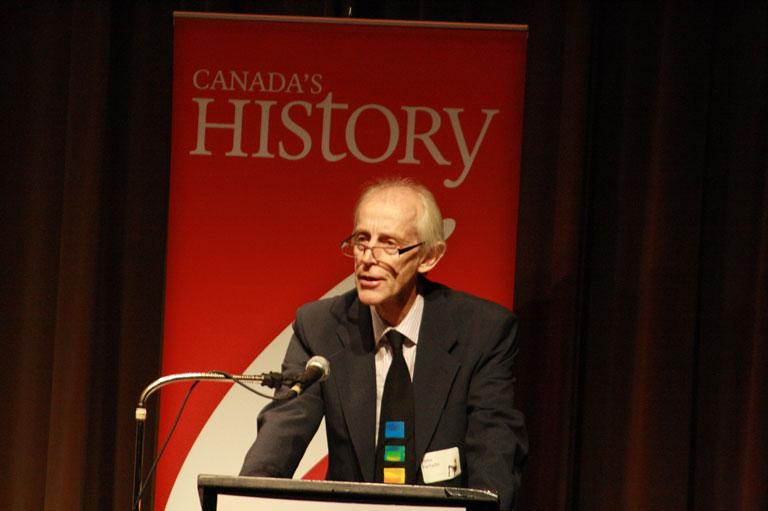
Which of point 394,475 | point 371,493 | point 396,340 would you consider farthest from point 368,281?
point 371,493

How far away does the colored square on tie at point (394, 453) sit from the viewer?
212 centimetres

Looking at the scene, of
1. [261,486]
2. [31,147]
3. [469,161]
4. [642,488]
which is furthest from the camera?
[31,147]

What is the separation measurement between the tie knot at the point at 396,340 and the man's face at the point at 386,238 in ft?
0.33

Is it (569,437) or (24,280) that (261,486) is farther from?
(24,280)

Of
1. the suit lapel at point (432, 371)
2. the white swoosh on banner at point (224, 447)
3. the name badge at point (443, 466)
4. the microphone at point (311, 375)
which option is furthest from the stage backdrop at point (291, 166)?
the microphone at point (311, 375)

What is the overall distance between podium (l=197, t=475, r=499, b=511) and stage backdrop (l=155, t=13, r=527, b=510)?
4.99 ft

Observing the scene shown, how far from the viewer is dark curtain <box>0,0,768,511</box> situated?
3090 mm

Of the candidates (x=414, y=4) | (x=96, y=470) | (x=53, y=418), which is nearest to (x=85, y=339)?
(x=53, y=418)

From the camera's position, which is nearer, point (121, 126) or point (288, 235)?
point (288, 235)

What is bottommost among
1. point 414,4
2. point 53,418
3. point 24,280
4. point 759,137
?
point 53,418

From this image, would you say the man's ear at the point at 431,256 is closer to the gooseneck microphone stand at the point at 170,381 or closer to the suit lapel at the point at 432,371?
the suit lapel at the point at 432,371

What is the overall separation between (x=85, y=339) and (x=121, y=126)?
945 millimetres

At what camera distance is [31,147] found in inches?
130

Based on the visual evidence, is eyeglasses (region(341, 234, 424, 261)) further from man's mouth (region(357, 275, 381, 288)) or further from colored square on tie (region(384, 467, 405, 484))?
colored square on tie (region(384, 467, 405, 484))
